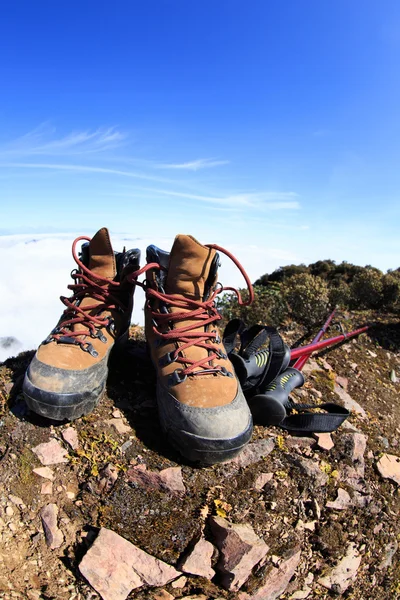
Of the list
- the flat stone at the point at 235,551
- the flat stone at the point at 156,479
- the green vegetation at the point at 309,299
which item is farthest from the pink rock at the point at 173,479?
the green vegetation at the point at 309,299

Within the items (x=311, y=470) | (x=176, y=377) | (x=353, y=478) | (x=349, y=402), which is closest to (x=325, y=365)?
(x=349, y=402)

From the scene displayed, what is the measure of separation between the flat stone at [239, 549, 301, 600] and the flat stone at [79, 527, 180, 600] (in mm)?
387

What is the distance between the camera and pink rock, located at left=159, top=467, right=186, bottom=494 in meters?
2.19

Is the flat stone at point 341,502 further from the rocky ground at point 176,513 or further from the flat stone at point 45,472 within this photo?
the flat stone at point 45,472

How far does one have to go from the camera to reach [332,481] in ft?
8.23

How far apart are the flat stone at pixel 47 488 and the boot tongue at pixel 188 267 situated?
1.27 meters

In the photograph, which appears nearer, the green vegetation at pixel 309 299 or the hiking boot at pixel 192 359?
the hiking boot at pixel 192 359

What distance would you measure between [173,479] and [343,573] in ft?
3.23

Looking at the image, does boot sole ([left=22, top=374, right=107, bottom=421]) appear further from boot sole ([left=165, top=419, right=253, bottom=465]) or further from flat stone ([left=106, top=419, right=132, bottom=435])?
boot sole ([left=165, top=419, right=253, bottom=465])

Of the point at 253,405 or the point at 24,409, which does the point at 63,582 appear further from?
the point at 253,405

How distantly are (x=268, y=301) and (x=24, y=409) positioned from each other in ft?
14.9

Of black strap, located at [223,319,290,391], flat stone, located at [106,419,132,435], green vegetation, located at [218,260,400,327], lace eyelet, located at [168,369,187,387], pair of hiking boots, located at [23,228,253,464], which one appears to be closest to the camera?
pair of hiking boots, located at [23,228,253,464]

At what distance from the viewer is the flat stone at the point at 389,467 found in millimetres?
2746

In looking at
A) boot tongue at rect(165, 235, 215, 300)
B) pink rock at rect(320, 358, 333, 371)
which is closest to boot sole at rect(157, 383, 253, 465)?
boot tongue at rect(165, 235, 215, 300)
